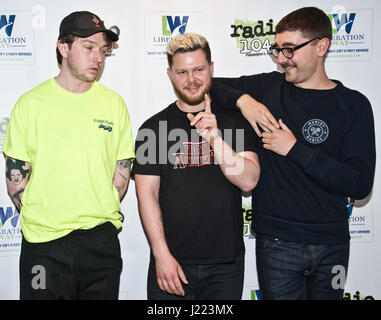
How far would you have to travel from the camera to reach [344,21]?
2.69 metres

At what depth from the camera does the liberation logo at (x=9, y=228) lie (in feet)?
8.44

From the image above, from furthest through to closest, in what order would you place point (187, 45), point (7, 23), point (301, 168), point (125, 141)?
point (7, 23), point (125, 141), point (187, 45), point (301, 168)

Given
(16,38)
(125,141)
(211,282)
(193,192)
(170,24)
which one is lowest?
(211,282)

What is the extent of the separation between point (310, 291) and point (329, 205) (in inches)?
17.9

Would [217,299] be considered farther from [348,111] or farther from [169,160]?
[348,111]

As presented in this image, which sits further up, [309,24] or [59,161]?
[309,24]

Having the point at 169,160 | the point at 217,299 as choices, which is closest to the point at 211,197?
the point at 169,160

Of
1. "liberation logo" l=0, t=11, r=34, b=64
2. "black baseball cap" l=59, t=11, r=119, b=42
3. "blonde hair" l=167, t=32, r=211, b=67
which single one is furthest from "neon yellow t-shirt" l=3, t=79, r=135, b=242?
"liberation logo" l=0, t=11, r=34, b=64

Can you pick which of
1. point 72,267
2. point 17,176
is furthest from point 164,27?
point 72,267

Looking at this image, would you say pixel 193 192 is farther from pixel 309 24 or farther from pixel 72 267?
pixel 309 24

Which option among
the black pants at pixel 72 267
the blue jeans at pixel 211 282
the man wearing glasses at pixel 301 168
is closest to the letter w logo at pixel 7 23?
the black pants at pixel 72 267

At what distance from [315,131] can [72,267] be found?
138 cm

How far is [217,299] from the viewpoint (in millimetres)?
1973

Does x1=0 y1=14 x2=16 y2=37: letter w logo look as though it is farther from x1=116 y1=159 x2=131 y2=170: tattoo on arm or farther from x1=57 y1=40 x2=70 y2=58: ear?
x1=116 y1=159 x2=131 y2=170: tattoo on arm
